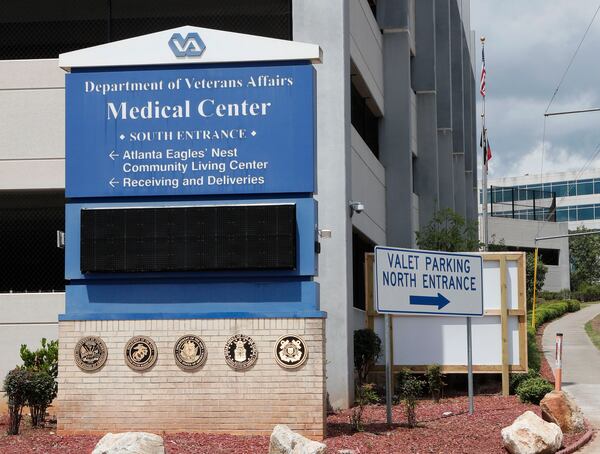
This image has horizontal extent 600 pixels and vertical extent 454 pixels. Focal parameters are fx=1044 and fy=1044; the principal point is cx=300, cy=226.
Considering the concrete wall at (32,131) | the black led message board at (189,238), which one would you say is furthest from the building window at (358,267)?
the black led message board at (189,238)

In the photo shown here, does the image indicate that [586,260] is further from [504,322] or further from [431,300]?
[431,300]

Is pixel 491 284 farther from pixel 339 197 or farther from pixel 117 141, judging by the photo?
pixel 117 141

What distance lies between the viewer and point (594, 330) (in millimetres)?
51781

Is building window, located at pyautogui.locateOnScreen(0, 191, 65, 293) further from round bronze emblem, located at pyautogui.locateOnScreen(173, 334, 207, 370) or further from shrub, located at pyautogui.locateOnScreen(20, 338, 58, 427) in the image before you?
round bronze emblem, located at pyautogui.locateOnScreen(173, 334, 207, 370)

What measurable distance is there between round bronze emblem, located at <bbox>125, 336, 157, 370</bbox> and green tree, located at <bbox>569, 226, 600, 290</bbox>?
95.8 meters

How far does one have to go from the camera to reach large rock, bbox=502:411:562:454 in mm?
15461

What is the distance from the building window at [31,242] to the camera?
23.5 m

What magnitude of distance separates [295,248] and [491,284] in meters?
8.53

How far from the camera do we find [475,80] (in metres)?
71.6

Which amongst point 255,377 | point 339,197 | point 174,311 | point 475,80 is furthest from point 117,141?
point 475,80

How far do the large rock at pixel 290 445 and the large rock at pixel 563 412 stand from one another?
6066 millimetres

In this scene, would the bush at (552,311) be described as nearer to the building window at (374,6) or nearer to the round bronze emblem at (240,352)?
the building window at (374,6)

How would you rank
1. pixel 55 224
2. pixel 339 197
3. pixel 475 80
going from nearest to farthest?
pixel 339 197 < pixel 55 224 < pixel 475 80

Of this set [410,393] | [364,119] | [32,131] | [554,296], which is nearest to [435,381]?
[410,393]
